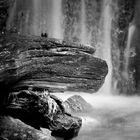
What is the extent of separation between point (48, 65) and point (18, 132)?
4.13 metres

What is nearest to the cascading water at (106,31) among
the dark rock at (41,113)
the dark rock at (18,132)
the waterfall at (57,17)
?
the waterfall at (57,17)

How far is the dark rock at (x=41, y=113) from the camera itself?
1119cm

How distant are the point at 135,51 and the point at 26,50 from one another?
1362 cm

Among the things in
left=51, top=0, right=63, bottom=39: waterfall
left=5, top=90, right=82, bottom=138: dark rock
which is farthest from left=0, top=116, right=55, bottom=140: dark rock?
left=51, top=0, right=63, bottom=39: waterfall

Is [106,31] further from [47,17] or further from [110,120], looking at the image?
[110,120]

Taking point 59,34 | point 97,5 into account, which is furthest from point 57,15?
point 97,5

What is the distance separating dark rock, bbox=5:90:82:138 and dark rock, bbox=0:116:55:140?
1.89ft

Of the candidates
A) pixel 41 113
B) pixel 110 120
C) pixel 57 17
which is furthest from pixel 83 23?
pixel 41 113

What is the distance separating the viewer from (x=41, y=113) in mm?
11109

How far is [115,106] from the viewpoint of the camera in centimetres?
1861

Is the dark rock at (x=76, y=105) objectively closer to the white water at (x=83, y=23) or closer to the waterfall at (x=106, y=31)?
the waterfall at (x=106, y=31)

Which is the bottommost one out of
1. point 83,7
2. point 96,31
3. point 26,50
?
point 26,50

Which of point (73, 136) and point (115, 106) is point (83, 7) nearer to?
point (115, 106)

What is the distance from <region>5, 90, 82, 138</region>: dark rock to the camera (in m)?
11.2
